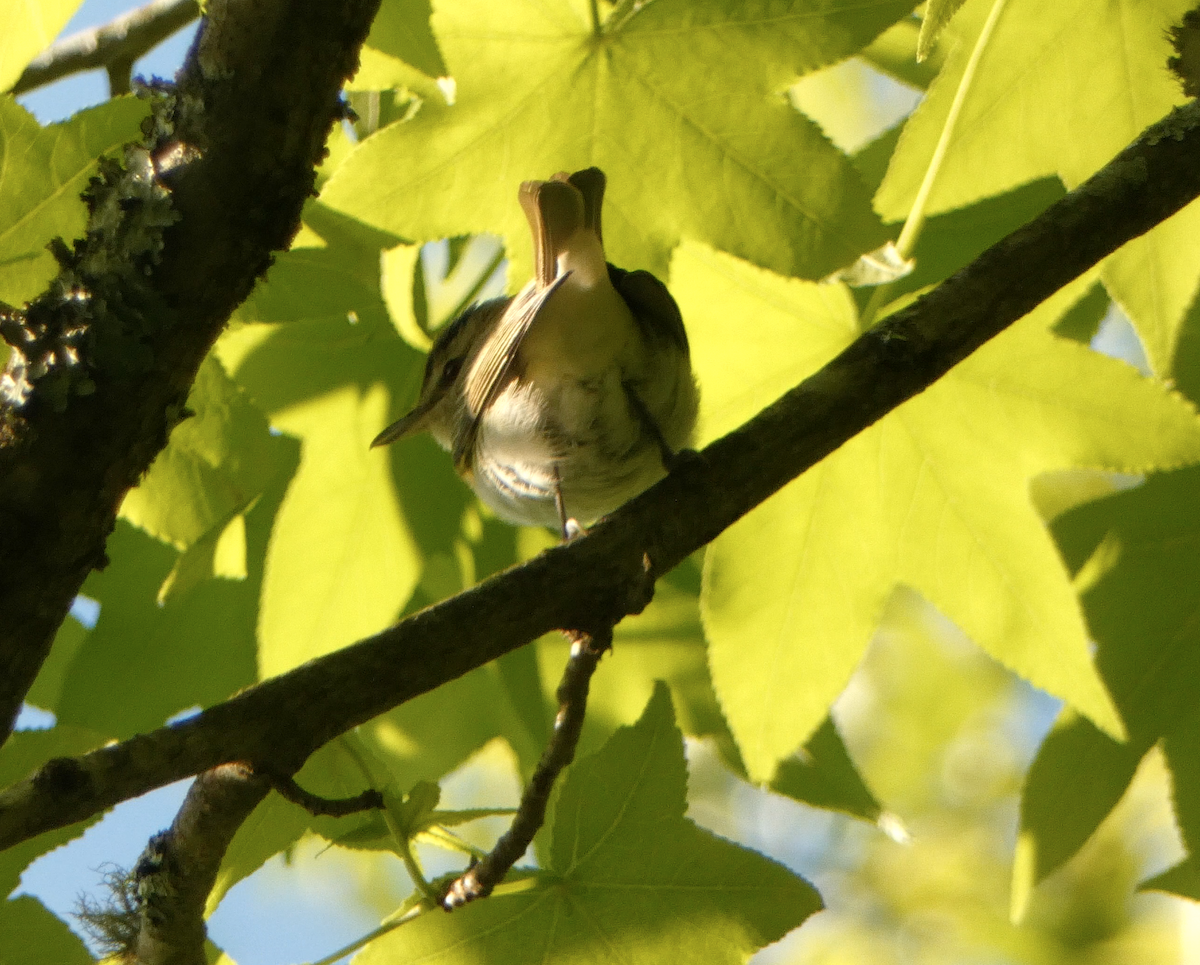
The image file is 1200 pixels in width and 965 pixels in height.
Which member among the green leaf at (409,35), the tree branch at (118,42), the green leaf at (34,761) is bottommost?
the green leaf at (34,761)

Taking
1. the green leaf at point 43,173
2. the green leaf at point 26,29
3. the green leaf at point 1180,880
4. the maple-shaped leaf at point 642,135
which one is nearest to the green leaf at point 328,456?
the maple-shaped leaf at point 642,135

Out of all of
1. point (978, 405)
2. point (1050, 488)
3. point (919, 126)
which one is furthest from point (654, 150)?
point (1050, 488)

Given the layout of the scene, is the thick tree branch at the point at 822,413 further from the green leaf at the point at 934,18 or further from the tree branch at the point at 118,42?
the tree branch at the point at 118,42

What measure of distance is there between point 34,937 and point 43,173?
3.15ft

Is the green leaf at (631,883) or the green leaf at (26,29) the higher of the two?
the green leaf at (26,29)

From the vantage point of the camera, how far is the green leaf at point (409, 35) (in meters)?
1.61

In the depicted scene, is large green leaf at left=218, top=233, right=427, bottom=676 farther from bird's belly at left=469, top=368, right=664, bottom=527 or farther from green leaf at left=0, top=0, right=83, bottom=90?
green leaf at left=0, top=0, right=83, bottom=90

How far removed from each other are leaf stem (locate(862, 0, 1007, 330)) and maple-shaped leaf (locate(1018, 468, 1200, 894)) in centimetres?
57

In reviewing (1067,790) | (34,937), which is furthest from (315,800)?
(1067,790)

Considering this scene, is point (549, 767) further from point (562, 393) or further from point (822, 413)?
point (562, 393)

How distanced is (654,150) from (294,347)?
66cm

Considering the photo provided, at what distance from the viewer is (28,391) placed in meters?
1.06

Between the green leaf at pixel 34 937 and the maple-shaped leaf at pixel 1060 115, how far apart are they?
56.5 inches

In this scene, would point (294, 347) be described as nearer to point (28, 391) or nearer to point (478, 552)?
point (478, 552)
